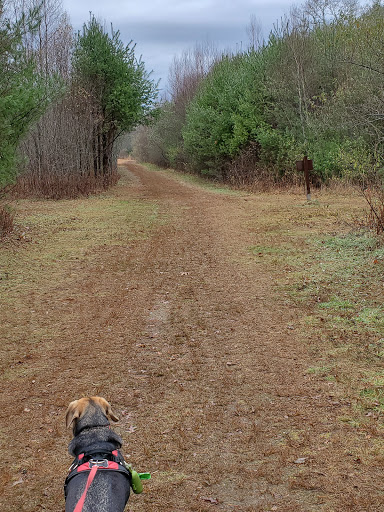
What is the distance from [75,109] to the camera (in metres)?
23.8

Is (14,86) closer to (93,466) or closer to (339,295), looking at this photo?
(339,295)

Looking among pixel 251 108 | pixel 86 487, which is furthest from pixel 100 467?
pixel 251 108

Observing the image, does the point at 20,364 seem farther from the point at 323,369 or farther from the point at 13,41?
the point at 13,41

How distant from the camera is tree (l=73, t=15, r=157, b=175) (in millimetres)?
26078

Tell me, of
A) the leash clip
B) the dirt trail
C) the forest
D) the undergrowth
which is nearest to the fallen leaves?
the dirt trail

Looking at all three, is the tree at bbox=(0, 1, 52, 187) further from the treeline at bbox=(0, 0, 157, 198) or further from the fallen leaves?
the fallen leaves

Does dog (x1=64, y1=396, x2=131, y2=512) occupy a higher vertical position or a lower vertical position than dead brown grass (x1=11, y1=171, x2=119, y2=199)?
lower

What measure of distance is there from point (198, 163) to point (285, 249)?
25707mm

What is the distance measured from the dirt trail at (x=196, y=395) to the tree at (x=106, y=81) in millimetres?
19046

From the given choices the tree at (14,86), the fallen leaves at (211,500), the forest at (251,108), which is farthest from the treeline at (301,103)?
the fallen leaves at (211,500)

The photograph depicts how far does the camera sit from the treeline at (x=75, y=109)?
15.5m

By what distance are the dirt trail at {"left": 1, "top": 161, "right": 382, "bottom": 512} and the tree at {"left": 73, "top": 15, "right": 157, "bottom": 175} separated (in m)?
19.0

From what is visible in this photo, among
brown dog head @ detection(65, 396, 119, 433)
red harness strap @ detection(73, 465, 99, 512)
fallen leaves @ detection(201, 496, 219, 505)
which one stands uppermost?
brown dog head @ detection(65, 396, 119, 433)

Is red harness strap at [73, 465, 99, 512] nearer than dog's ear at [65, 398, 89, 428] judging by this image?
Yes
